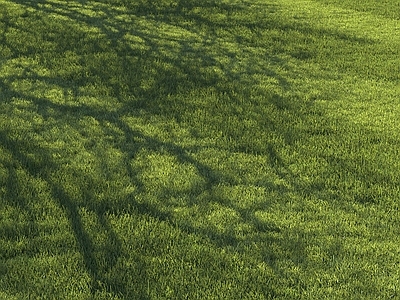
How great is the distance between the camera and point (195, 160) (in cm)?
763

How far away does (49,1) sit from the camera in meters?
14.9

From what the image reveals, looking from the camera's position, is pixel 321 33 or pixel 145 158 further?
pixel 321 33

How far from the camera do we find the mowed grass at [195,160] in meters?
5.40

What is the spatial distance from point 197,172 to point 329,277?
8.01 feet

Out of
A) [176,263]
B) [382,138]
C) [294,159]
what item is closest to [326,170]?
[294,159]

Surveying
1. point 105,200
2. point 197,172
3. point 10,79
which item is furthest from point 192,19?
point 105,200

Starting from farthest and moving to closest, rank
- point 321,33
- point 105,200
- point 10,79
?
point 321,33 < point 10,79 < point 105,200

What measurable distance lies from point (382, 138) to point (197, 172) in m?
2.87

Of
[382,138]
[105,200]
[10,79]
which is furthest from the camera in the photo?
[10,79]

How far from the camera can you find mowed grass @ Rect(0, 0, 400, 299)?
540 centimetres

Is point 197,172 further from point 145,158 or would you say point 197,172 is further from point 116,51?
point 116,51

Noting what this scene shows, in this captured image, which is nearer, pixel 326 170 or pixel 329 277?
pixel 329 277

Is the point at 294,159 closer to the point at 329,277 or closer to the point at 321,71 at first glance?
the point at 329,277

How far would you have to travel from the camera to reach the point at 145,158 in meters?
7.65
